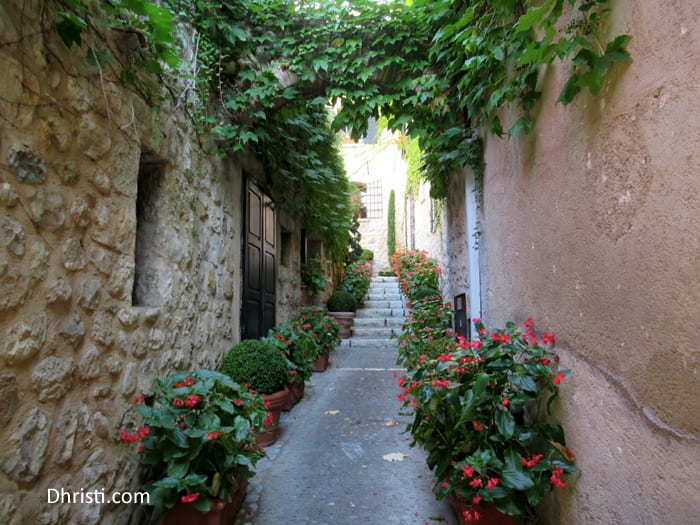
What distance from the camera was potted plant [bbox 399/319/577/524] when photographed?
70.2 inches

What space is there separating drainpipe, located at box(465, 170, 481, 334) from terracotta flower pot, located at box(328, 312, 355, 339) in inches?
161

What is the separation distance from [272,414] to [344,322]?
4242 millimetres

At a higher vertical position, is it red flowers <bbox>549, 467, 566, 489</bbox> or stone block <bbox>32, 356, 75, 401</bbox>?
stone block <bbox>32, 356, 75, 401</bbox>

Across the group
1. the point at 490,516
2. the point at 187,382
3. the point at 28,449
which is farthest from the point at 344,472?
the point at 28,449

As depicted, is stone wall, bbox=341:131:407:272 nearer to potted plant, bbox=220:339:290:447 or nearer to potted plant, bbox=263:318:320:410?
potted plant, bbox=263:318:320:410

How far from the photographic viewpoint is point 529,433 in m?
1.89

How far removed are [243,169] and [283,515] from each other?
3.02 m

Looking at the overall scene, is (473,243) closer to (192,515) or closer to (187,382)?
(187,382)

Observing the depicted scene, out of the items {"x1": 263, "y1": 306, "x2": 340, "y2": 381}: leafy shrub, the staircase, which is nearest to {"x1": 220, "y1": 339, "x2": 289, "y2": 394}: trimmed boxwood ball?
{"x1": 263, "y1": 306, "x2": 340, "y2": 381}: leafy shrub

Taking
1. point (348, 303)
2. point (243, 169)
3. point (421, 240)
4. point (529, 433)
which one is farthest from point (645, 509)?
point (421, 240)

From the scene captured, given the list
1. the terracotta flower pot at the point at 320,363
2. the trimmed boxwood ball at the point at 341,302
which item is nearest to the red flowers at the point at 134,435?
the terracotta flower pot at the point at 320,363

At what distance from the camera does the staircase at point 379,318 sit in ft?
24.1

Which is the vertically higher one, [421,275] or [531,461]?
[421,275]

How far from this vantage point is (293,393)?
4.19 metres
